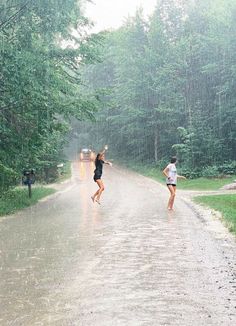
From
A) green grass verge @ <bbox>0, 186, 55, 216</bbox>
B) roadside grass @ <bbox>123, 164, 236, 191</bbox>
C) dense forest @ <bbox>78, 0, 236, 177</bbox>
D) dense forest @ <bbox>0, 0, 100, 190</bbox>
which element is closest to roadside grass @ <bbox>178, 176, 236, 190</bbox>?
roadside grass @ <bbox>123, 164, 236, 191</bbox>

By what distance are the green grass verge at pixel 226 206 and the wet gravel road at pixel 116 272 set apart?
0.53m

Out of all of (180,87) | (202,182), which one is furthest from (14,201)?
(180,87)

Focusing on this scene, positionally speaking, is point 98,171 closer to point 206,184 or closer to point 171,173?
point 171,173

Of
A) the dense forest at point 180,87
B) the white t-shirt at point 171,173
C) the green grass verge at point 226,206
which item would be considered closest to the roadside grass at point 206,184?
the dense forest at point 180,87

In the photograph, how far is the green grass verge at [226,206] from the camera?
42.7 feet

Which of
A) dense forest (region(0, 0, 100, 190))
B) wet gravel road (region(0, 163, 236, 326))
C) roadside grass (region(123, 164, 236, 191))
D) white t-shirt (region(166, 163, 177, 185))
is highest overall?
dense forest (region(0, 0, 100, 190))

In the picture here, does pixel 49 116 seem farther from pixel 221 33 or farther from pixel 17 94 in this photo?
pixel 221 33

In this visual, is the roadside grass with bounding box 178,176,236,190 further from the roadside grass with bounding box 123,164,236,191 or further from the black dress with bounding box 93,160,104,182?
the black dress with bounding box 93,160,104,182

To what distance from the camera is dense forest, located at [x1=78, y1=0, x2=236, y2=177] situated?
36219 mm

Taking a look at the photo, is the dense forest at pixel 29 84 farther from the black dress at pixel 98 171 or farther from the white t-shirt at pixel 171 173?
the white t-shirt at pixel 171 173

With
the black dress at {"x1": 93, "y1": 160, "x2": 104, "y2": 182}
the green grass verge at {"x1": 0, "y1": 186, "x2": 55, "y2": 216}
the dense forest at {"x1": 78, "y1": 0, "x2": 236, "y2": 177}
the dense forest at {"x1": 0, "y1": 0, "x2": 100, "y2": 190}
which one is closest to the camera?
the dense forest at {"x1": 0, "y1": 0, "x2": 100, "y2": 190}

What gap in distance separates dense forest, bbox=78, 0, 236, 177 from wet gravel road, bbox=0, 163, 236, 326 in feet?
65.1

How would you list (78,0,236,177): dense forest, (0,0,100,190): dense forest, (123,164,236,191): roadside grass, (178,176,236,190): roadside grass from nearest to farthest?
(0,0,100,190): dense forest → (178,176,236,190): roadside grass → (123,164,236,191): roadside grass → (78,0,236,177): dense forest

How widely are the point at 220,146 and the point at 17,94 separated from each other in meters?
22.8
